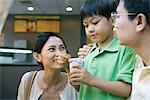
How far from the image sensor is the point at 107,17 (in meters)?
1.29

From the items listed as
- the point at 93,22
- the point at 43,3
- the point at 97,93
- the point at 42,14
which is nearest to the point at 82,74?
the point at 97,93

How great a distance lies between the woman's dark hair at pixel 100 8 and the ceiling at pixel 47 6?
5399 millimetres

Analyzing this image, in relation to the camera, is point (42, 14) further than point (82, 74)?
Yes

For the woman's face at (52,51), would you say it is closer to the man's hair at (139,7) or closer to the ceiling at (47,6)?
the man's hair at (139,7)

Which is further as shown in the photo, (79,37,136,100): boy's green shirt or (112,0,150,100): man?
(79,37,136,100): boy's green shirt

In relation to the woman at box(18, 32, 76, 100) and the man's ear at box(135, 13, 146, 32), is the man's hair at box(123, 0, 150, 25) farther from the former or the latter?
the woman at box(18, 32, 76, 100)

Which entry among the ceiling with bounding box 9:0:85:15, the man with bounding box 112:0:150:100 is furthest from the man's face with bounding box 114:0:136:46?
the ceiling with bounding box 9:0:85:15

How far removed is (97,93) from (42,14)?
8.46m

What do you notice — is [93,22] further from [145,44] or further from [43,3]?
[43,3]

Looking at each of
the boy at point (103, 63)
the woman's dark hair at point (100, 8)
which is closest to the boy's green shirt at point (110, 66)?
the boy at point (103, 63)

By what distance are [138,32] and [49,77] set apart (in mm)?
857

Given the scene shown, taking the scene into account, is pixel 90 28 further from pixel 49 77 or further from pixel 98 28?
pixel 49 77

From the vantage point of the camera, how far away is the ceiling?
7.34 m

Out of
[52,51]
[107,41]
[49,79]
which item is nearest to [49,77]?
[49,79]
